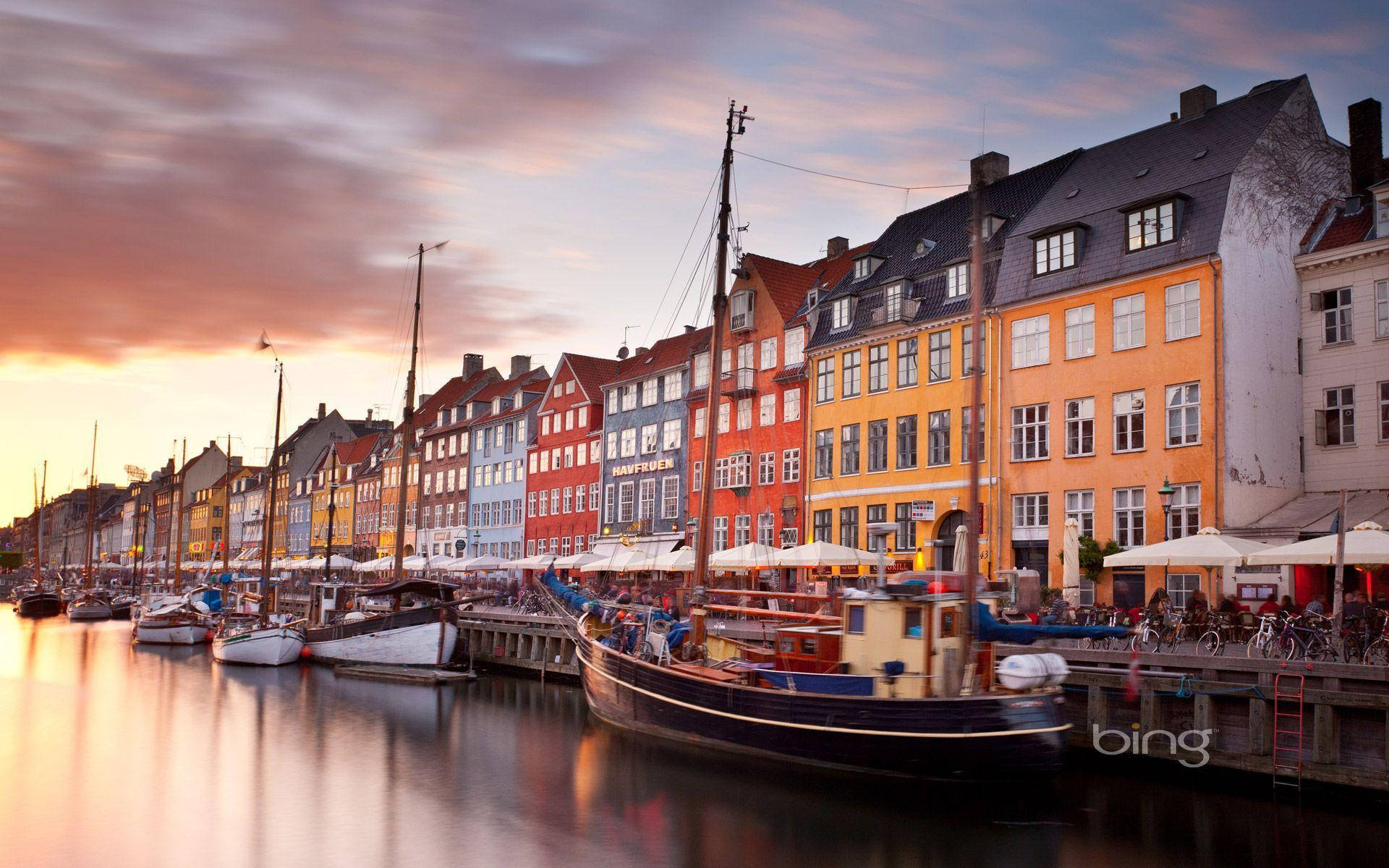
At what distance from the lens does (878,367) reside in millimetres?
43812

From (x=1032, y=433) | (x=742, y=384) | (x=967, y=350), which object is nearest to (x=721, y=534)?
(x=742, y=384)

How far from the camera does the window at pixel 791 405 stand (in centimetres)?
4834

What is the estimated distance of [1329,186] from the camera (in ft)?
119

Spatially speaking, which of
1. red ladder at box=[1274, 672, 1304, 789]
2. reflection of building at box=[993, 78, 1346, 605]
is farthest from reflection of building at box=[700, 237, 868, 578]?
red ladder at box=[1274, 672, 1304, 789]

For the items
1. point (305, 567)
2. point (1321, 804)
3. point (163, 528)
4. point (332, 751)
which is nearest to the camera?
point (1321, 804)

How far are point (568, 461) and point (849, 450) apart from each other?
26.4 meters

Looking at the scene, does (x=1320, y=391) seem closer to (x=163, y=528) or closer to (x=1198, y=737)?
(x=1198, y=737)

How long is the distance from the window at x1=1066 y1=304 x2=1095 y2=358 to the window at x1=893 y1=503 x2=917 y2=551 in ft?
27.1

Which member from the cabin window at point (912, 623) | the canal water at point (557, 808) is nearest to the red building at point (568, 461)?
the canal water at point (557, 808)

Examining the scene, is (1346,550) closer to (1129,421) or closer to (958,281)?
(1129,421)

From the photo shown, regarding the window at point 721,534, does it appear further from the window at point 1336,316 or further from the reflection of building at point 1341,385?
the window at point 1336,316

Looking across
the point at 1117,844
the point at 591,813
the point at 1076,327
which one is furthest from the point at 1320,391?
the point at 591,813

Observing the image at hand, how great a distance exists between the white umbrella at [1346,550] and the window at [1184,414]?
8.92 metres

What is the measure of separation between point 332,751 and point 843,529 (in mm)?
22522
